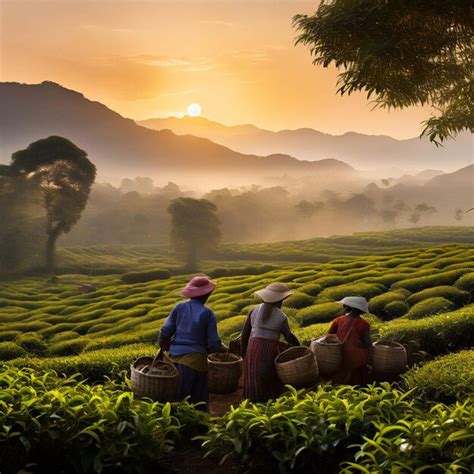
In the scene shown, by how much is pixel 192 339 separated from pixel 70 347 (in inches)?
594

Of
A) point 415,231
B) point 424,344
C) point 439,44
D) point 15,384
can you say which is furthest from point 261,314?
point 415,231

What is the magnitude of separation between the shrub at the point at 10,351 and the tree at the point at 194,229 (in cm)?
3774

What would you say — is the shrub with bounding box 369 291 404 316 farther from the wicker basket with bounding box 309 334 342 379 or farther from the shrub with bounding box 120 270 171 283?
the shrub with bounding box 120 270 171 283

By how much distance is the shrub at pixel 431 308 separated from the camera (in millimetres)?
17875

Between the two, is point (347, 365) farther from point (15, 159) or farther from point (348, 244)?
point (348, 244)

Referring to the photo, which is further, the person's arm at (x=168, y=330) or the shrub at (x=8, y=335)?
the shrub at (x=8, y=335)

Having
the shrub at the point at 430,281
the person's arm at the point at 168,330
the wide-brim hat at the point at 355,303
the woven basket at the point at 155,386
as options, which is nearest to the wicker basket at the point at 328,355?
the wide-brim hat at the point at 355,303

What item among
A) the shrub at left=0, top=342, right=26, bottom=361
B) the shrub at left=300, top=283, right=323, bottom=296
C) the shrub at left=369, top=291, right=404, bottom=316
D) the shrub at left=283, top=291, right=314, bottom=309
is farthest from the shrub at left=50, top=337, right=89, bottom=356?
the shrub at left=369, top=291, right=404, bottom=316

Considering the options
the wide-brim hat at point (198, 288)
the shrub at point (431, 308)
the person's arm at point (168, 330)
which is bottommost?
the shrub at point (431, 308)

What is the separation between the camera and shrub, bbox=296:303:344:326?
66.6 feet

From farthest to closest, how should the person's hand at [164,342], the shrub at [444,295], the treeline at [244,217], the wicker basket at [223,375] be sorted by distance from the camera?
the treeline at [244,217] → the shrub at [444,295] → the wicker basket at [223,375] → the person's hand at [164,342]

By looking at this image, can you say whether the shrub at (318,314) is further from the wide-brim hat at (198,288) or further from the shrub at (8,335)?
the shrub at (8,335)

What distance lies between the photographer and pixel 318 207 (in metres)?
116

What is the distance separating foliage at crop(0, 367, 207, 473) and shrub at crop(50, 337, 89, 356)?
15.1 meters
